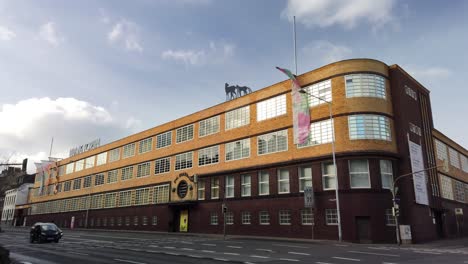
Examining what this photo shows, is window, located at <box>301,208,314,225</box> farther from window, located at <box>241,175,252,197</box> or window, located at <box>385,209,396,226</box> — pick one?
window, located at <box>241,175,252,197</box>

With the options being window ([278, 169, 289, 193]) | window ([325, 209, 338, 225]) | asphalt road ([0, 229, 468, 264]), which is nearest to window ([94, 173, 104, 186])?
window ([278, 169, 289, 193])

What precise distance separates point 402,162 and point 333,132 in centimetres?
703

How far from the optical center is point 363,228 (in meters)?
32.6

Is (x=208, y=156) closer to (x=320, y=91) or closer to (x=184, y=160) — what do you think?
(x=184, y=160)

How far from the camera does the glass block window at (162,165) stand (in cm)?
5517

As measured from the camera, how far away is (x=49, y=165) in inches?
3543

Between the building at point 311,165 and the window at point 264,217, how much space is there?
14 cm

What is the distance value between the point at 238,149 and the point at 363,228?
57.2 feet

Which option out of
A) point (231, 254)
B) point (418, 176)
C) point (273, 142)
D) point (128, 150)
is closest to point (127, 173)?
point (128, 150)

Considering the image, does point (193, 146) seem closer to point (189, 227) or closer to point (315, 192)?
point (189, 227)

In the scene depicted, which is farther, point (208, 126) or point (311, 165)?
point (208, 126)

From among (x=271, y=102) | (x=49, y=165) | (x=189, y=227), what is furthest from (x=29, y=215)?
(x=271, y=102)

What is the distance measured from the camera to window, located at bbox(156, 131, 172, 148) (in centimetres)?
5672

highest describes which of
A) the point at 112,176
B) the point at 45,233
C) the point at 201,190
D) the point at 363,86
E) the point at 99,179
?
the point at 363,86
